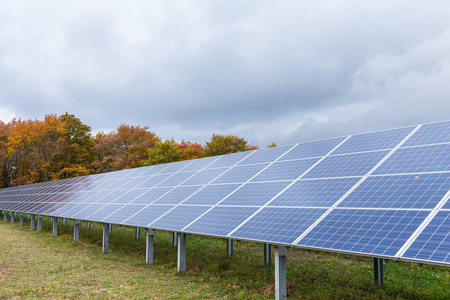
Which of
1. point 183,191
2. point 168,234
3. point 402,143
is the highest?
point 402,143

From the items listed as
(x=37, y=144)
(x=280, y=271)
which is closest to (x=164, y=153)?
(x=37, y=144)

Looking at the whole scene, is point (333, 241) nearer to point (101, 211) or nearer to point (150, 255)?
point (150, 255)

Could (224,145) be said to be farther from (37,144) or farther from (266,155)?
(266,155)

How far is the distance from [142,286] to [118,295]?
1.19 m

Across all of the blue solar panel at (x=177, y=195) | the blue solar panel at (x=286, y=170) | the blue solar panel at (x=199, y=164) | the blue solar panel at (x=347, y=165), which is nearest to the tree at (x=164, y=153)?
the blue solar panel at (x=199, y=164)

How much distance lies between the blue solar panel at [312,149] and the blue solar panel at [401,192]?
4158 millimetres

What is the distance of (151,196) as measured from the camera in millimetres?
18656

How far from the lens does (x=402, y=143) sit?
1243 cm

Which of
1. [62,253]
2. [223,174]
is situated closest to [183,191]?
[223,174]

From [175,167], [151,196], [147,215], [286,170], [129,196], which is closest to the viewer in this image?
[286,170]

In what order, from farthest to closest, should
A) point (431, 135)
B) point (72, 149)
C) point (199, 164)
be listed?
point (72, 149) < point (199, 164) < point (431, 135)

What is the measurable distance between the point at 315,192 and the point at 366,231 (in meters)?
3.05

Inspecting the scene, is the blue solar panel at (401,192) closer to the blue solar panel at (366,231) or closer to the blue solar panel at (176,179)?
the blue solar panel at (366,231)

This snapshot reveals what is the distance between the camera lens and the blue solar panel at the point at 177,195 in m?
16.3
